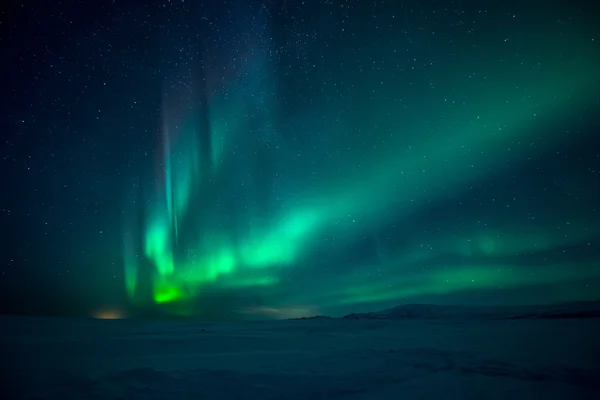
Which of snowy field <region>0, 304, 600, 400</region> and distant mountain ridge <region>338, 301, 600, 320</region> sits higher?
snowy field <region>0, 304, 600, 400</region>

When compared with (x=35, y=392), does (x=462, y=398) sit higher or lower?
lower

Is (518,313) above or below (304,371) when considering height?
below

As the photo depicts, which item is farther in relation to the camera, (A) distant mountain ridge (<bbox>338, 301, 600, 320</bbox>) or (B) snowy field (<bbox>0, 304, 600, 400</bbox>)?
(A) distant mountain ridge (<bbox>338, 301, 600, 320</bbox>)

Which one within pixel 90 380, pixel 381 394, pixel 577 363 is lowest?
pixel 577 363

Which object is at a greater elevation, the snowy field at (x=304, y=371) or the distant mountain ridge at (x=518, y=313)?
the snowy field at (x=304, y=371)

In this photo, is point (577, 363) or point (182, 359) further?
point (182, 359)

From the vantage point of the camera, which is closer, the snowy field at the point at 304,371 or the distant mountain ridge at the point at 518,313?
the snowy field at the point at 304,371

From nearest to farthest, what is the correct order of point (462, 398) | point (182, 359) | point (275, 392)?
point (462, 398) < point (275, 392) < point (182, 359)

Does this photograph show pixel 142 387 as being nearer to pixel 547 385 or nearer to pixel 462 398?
pixel 462 398

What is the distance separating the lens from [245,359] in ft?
21.4

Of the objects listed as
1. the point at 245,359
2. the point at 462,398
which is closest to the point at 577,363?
the point at 462,398

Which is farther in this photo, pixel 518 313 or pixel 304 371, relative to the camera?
pixel 518 313

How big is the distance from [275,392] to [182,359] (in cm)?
306

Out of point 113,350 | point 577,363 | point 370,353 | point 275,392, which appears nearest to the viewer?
point 275,392
